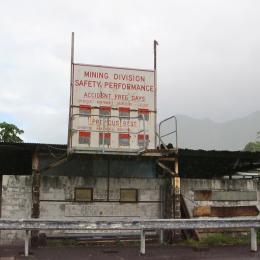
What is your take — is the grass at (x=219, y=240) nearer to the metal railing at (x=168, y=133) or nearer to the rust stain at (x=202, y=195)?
the rust stain at (x=202, y=195)

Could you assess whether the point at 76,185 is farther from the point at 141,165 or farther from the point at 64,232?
the point at 141,165

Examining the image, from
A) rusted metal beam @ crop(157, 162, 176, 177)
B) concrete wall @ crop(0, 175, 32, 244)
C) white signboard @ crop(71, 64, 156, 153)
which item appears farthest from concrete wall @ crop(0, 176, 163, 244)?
white signboard @ crop(71, 64, 156, 153)

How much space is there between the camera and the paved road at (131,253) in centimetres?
1191

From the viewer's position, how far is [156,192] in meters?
16.9

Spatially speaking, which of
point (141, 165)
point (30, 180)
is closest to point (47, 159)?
point (30, 180)

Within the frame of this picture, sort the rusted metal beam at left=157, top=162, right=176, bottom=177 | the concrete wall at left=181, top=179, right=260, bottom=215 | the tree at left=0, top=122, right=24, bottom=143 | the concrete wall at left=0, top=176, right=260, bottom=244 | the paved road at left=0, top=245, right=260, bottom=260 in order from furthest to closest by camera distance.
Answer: the tree at left=0, top=122, right=24, bottom=143 < the concrete wall at left=181, top=179, right=260, bottom=215 < the rusted metal beam at left=157, top=162, right=176, bottom=177 < the concrete wall at left=0, top=176, right=260, bottom=244 < the paved road at left=0, top=245, right=260, bottom=260

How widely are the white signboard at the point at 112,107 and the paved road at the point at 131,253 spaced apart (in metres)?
3.25

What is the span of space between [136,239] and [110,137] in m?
3.56

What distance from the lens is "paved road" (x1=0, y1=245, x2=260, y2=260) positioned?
11.9 meters

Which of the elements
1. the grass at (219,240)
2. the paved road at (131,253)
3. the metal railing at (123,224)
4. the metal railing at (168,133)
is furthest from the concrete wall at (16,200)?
the grass at (219,240)

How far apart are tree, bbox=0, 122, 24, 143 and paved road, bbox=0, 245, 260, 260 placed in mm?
22435

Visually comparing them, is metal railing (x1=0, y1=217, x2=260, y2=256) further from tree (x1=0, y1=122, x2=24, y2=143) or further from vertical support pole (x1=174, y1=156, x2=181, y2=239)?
tree (x1=0, y1=122, x2=24, y2=143)

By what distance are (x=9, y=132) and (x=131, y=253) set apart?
25.1 metres

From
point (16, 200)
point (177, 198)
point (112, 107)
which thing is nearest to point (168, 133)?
point (177, 198)
